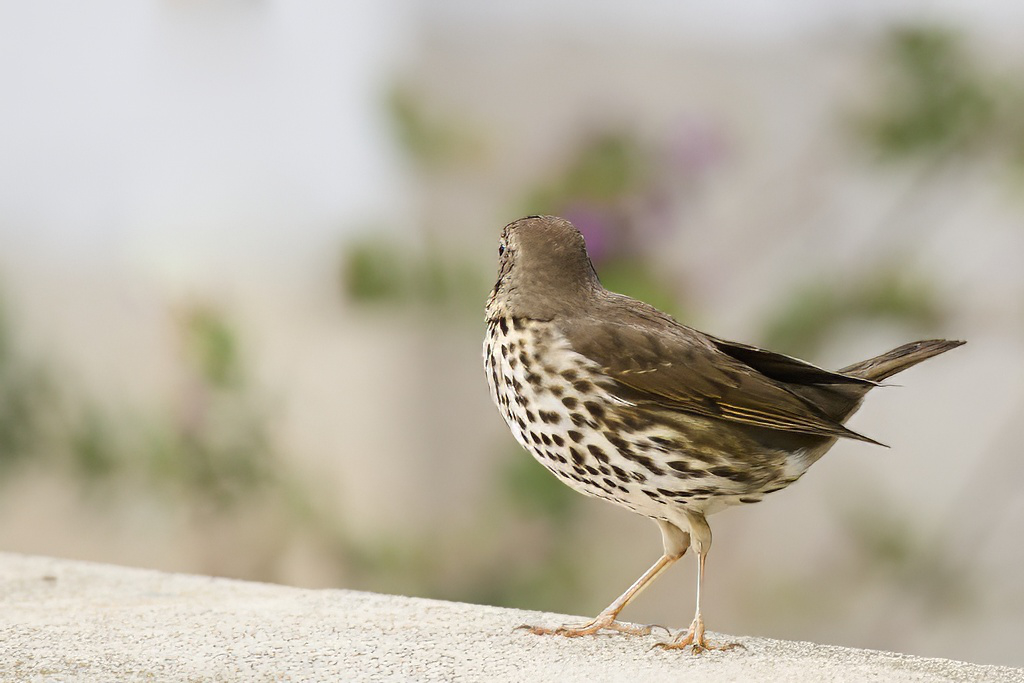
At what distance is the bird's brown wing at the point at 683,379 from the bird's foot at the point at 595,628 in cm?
35

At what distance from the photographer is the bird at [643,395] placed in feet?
4.87

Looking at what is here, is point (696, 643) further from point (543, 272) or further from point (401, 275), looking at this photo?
point (401, 275)

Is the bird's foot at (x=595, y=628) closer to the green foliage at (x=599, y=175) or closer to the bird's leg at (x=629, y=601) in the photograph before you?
the bird's leg at (x=629, y=601)

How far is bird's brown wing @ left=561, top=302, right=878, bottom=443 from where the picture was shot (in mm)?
1483

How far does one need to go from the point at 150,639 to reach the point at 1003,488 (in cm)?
288

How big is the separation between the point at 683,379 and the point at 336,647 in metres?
0.57

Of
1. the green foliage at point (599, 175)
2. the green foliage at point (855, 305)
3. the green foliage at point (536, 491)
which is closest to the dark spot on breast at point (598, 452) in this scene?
the green foliage at point (536, 491)

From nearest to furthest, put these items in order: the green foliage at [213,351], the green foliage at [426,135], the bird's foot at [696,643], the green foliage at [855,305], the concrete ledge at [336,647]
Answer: the concrete ledge at [336,647] → the bird's foot at [696,643] → the green foliage at [213,351] → the green foliage at [855,305] → the green foliage at [426,135]

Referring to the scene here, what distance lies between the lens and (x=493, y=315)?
161cm

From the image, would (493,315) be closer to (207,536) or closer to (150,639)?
(150,639)

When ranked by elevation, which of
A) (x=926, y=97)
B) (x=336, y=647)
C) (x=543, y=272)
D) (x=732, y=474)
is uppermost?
(x=926, y=97)

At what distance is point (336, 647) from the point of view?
60.3 inches

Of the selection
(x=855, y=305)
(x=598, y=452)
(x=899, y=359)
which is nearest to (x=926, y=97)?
(x=855, y=305)

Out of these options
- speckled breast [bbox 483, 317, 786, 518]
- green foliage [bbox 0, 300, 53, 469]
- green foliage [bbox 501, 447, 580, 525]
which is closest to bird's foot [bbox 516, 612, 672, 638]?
speckled breast [bbox 483, 317, 786, 518]
